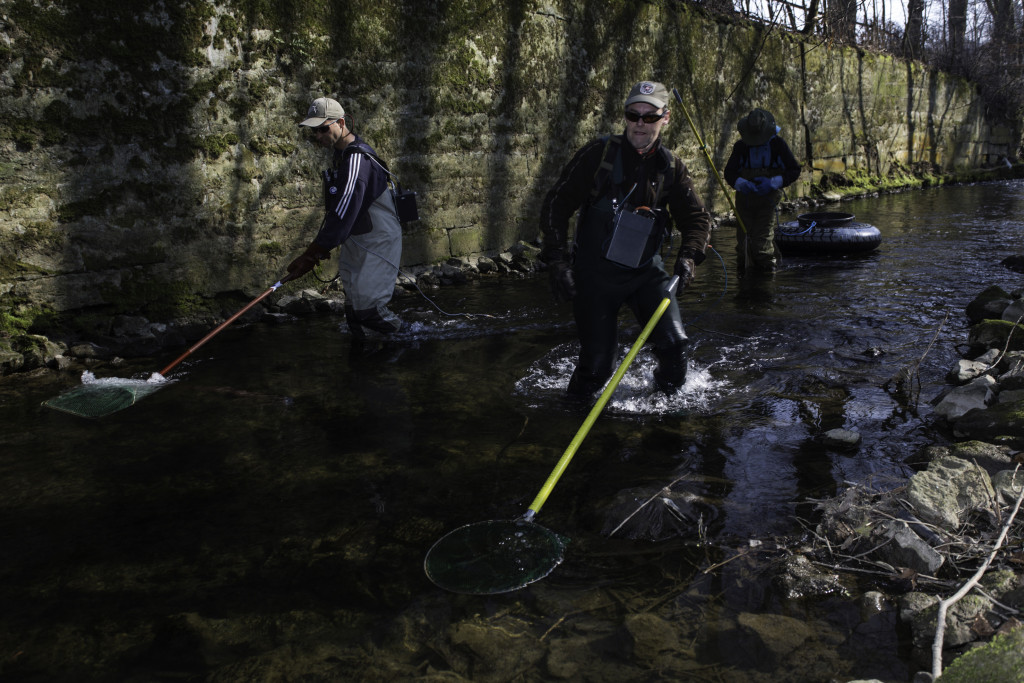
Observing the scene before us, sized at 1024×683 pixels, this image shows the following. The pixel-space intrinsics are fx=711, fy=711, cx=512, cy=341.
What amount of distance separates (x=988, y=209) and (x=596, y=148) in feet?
43.4

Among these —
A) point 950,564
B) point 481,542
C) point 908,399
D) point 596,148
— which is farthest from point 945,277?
point 481,542

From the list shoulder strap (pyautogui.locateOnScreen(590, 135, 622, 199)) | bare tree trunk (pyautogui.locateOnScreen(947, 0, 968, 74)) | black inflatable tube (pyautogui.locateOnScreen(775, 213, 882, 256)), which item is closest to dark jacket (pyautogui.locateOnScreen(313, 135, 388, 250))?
shoulder strap (pyautogui.locateOnScreen(590, 135, 622, 199))

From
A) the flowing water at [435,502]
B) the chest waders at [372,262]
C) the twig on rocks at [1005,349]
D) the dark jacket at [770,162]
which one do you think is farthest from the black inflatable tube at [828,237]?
the chest waders at [372,262]

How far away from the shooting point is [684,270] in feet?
13.9

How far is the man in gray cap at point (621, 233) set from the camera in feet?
13.5

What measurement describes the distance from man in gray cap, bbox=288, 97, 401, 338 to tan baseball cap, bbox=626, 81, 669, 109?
264cm

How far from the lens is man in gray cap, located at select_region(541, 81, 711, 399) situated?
4.10 meters

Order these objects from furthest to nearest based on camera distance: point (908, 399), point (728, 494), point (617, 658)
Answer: point (908, 399)
point (728, 494)
point (617, 658)

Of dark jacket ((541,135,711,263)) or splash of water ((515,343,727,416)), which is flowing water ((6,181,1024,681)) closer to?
splash of water ((515,343,727,416))

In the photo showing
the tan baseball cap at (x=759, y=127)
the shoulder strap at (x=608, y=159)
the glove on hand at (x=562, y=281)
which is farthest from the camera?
the tan baseball cap at (x=759, y=127)

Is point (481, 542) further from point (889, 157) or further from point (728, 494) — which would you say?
point (889, 157)

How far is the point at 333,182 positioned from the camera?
5820 mm

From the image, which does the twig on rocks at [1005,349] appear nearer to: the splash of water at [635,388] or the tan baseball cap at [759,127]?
the splash of water at [635,388]

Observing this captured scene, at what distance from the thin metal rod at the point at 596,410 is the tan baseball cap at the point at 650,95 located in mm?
996
